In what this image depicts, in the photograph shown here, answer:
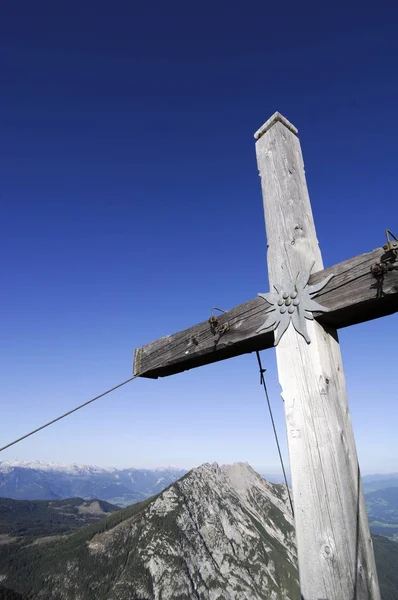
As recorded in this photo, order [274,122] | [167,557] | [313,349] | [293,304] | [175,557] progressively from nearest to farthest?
1. [313,349]
2. [293,304]
3. [274,122]
4. [167,557]
5. [175,557]

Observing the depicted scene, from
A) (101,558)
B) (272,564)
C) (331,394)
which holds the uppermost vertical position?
(331,394)

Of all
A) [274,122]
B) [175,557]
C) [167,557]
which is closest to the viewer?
[274,122]

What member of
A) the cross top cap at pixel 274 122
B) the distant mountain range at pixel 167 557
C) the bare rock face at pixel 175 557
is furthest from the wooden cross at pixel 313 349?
the bare rock face at pixel 175 557

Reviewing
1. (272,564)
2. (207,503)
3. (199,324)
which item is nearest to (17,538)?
(207,503)

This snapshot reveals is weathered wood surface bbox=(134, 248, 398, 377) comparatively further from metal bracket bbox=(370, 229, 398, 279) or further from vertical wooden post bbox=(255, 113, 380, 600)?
vertical wooden post bbox=(255, 113, 380, 600)

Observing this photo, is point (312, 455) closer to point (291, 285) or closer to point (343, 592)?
point (343, 592)

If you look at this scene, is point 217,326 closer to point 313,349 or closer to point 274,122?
point 313,349

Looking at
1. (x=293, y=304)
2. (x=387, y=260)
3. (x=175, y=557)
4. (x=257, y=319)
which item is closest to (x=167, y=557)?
(x=175, y=557)

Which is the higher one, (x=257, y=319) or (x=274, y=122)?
(x=274, y=122)
